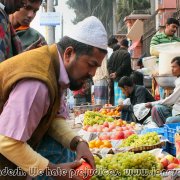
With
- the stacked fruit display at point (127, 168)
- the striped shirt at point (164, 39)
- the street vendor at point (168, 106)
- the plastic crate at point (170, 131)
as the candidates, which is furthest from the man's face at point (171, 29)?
the stacked fruit display at point (127, 168)

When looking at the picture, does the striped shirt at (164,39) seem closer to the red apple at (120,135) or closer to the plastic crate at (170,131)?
the red apple at (120,135)

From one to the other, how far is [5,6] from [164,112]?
4201 mm

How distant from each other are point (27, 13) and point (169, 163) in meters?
1.98

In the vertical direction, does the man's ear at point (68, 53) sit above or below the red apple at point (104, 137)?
above

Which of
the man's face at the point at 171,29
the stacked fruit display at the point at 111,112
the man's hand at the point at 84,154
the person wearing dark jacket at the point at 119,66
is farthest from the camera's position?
the person wearing dark jacket at the point at 119,66

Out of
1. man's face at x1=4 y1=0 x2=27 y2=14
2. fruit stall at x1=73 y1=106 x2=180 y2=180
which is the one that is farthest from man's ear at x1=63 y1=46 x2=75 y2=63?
fruit stall at x1=73 y1=106 x2=180 y2=180

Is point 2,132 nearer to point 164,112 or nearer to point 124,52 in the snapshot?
point 164,112

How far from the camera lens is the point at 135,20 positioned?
1802cm

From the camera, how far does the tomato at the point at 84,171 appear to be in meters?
2.46

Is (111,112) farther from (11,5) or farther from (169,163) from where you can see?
(11,5)

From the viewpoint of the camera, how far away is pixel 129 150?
178 inches

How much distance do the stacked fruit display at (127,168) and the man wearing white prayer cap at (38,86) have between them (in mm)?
593

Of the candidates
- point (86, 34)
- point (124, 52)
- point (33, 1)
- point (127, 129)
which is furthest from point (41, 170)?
point (124, 52)

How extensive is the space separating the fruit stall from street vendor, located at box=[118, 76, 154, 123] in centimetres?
42
